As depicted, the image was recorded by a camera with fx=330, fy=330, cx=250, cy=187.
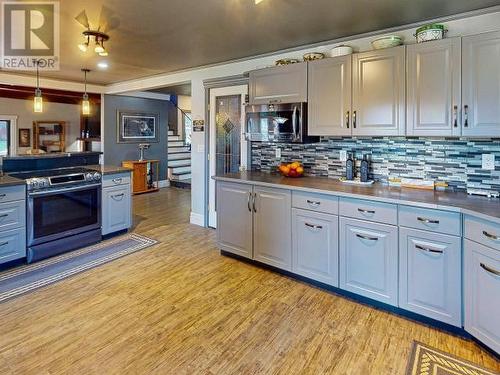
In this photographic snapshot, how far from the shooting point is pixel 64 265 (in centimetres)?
362

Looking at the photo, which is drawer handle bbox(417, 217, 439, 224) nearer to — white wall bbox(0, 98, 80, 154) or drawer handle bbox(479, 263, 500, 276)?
drawer handle bbox(479, 263, 500, 276)

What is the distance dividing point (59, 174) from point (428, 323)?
411 centimetres

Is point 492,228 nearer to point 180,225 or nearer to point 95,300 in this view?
point 95,300

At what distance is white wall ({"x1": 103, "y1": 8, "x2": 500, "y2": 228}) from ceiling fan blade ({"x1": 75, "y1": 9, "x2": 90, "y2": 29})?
1874mm

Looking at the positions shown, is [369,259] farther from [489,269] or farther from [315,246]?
[489,269]

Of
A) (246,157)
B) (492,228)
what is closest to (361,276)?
(492,228)

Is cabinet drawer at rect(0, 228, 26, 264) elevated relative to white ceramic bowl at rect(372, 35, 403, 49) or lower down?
lower down

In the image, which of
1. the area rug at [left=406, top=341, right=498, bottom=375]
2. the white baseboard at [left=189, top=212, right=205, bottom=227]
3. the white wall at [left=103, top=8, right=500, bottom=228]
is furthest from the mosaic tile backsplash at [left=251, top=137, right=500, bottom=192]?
the white baseboard at [left=189, top=212, right=205, bottom=227]

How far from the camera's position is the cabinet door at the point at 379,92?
2795mm

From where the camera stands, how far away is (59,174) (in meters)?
3.97

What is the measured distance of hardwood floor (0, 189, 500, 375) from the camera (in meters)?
2.08

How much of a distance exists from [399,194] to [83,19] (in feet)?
10.5

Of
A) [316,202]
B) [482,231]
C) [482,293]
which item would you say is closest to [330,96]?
[316,202]

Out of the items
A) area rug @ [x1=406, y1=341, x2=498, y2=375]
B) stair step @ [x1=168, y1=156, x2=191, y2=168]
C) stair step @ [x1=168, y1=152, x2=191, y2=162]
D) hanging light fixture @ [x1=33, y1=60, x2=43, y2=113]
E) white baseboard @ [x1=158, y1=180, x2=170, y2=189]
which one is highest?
hanging light fixture @ [x1=33, y1=60, x2=43, y2=113]
